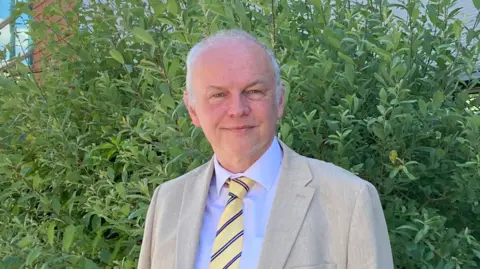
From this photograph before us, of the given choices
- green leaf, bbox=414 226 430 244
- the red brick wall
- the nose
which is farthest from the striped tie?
the red brick wall

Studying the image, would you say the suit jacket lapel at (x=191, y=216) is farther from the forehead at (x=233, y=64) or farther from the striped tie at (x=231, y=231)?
the forehead at (x=233, y=64)

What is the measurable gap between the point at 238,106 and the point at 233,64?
133 millimetres

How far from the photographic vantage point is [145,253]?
2.24m

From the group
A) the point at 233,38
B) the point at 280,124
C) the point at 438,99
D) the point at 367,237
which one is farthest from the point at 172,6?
the point at 367,237

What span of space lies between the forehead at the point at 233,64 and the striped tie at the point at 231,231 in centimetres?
33

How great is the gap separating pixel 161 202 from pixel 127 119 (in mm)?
872

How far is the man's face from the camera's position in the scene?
78.3 inches

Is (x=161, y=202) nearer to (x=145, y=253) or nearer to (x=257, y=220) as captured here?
(x=145, y=253)

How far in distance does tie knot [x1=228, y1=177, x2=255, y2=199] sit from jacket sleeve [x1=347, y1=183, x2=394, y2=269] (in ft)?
1.22

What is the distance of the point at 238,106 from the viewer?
198cm

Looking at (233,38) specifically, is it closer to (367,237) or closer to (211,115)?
(211,115)

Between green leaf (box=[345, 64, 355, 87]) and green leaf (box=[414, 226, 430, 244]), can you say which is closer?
green leaf (box=[414, 226, 430, 244])

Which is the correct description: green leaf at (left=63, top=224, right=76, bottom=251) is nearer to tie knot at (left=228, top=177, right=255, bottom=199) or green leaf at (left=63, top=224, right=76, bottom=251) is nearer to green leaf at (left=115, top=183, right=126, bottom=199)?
green leaf at (left=115, top=183, right=126, bottom=199)

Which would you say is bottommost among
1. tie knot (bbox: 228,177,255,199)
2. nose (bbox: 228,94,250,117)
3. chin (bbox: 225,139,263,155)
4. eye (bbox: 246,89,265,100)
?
tie knot (bbox: 228,177,255,199)
